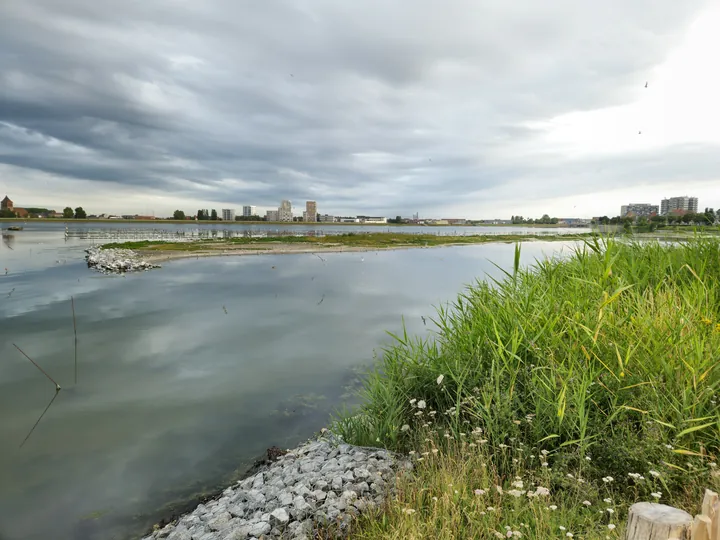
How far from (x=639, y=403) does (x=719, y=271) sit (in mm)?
5128

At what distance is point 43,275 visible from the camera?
28359 millimetres

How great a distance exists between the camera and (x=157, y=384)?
425 inches

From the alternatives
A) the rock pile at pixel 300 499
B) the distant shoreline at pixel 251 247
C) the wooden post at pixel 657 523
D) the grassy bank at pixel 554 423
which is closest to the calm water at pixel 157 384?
→ the rock pile at pixel 300 499

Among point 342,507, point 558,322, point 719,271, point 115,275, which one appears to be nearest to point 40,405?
point 342,507

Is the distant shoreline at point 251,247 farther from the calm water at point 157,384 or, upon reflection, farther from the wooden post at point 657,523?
the wooden post at point 657,523

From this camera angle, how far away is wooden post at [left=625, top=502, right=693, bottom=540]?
168 centimetres

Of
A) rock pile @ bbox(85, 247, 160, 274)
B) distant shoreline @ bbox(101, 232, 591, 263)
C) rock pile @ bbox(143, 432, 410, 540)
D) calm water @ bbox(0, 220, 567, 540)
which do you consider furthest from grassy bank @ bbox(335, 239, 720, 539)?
distant shoreline @ bbox(101, 232, 591, 263)

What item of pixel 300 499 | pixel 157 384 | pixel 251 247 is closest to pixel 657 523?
pixel 300 499

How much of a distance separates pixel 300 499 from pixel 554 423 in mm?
3052

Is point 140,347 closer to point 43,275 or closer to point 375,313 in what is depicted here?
point 375,313

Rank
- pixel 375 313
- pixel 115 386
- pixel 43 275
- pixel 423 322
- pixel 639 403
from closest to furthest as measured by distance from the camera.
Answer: pixel 639 403
pixel 115 386
pixel 423 322
pixel 375 313
pixel 43 275

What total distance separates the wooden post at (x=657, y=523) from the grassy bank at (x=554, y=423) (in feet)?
2.92

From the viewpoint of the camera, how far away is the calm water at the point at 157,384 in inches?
253

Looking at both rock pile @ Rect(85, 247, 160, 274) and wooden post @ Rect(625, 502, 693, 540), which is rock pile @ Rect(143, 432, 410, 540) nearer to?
wooden post @ Rect(625, 502, 693, 540)
